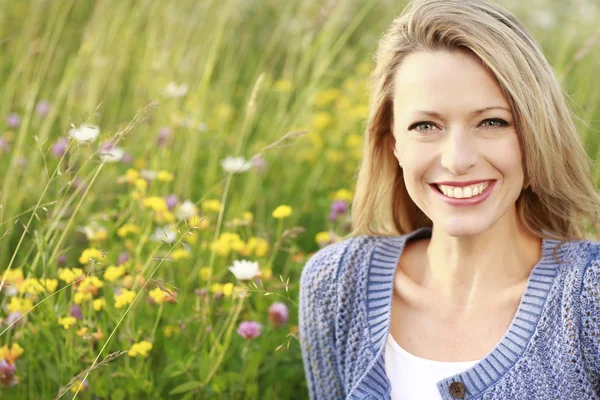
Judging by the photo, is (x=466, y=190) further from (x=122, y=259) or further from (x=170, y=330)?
(x=122, y=259)

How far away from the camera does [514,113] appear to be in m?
1.65

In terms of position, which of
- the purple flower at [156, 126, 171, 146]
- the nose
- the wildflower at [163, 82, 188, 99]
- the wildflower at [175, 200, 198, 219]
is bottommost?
the wildflower at [175, 200, 198, 219]

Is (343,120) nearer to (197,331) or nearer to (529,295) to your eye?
(197,331)

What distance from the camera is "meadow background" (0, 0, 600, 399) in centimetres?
197

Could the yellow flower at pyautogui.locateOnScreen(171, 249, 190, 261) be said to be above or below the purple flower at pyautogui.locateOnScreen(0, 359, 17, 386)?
above

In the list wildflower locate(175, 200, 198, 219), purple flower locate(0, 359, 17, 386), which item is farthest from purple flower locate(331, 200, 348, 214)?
purple flower locate(0, 359, 17, 386)

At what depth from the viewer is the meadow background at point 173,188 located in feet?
6.46

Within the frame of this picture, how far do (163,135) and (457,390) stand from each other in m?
1.71

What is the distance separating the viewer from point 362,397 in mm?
1832

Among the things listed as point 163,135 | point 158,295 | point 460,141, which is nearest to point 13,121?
point 163,135

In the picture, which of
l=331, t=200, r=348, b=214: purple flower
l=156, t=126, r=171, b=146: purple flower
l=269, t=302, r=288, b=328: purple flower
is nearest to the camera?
l=269, t=302, r=288, b=328: purple flower

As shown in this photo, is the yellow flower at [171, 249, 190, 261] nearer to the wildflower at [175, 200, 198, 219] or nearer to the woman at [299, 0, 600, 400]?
the wildflower at [175, 200, 198, 219]

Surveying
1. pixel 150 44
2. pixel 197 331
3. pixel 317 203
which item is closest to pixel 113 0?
pixel 150 44

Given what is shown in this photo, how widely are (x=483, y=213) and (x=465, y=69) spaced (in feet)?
1.02
